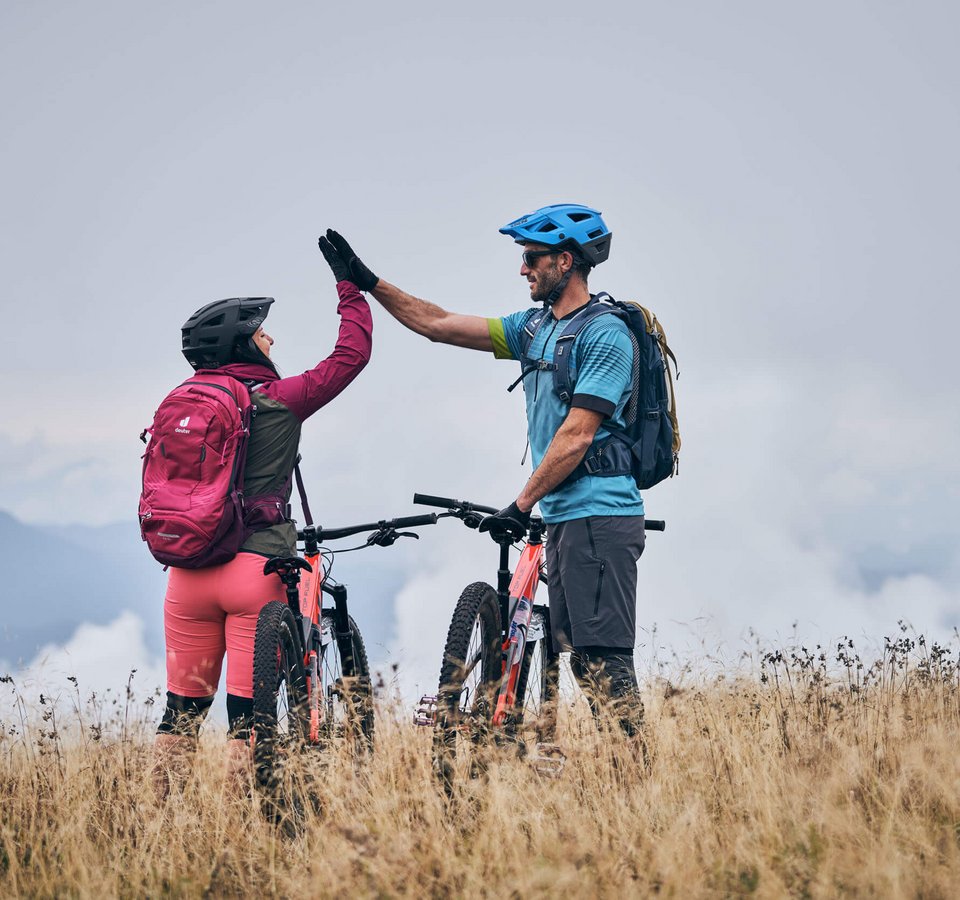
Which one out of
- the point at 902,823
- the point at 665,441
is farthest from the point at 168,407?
the point at 902,823

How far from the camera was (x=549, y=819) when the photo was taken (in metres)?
5.93

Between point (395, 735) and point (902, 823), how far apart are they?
2962mm

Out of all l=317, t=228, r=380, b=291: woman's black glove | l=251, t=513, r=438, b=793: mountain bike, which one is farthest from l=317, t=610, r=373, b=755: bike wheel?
l=317, t=228, r=380, b=291: woman's black glove

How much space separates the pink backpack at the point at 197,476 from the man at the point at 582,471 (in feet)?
4.68

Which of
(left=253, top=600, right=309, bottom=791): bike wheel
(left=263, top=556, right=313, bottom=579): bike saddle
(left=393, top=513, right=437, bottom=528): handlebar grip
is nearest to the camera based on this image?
(left=253, top=600, right=309, bottom=791): bike wheel

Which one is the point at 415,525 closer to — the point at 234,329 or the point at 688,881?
the point at 234,329

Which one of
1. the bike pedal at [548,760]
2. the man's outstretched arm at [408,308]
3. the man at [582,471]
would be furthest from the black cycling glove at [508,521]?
the man's outstretched arm at [408,308]

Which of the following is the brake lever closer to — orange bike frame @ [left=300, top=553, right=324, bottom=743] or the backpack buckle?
orange bike frame @ [left=300, top=553, right=324, bottom=743]

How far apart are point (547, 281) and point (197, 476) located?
2.24 meters

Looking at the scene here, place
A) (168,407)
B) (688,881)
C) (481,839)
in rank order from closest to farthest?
1. (688,881)
2. (481,839)
3. (168,407)

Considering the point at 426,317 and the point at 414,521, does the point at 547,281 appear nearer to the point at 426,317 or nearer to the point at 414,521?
the point at 426,317

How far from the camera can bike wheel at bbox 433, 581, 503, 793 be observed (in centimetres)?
649

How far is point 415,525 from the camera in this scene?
7.26m

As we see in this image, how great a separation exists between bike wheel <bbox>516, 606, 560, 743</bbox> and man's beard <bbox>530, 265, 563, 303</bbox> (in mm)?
1925
